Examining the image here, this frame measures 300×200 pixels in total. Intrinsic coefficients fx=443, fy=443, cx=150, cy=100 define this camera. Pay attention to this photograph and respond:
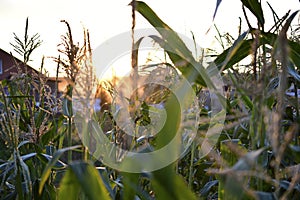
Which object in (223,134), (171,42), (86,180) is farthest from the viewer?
(223,134)

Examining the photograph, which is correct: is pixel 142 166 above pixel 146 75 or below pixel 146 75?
below

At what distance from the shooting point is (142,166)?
0.55 m

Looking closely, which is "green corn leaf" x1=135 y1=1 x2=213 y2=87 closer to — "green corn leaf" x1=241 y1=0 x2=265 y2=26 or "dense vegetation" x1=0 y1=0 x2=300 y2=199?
"dense vegetation" x1=0 y1=0 x2=300 y2=199

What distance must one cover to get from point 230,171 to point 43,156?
0.62m

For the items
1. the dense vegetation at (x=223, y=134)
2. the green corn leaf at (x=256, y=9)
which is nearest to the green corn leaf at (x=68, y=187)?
the dense vegetation at (x=223, y=134)

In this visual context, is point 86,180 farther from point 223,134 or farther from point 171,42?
point 223,134

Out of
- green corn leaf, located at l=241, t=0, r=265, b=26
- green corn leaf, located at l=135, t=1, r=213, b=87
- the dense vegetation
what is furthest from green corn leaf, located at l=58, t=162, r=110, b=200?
green corn leaf, located at l=241, t=0, r=265, b=26

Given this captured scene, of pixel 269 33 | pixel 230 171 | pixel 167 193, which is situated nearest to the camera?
pixel 230 171

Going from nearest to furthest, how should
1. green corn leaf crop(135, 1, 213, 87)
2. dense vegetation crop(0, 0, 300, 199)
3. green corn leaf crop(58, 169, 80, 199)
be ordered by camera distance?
dense vegetation crop(0, 0, 300, 199) < green corn leaf crop(58, 169, 80, 199) < green corn leaf crop(135, 1, 213, 87)

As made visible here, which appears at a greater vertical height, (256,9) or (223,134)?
(256,9)

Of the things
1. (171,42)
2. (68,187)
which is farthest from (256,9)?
(68,187)

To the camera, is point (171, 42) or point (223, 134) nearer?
point (171, 42)

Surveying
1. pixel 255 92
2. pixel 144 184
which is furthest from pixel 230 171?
pixel 144 184

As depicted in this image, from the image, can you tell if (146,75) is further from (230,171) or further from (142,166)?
(230,171)
